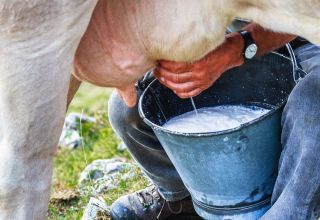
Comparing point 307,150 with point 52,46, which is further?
point 307,150

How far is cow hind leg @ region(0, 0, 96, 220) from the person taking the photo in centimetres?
203

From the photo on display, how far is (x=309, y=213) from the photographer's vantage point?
7.52 feet

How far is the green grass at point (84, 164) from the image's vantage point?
11.3ft

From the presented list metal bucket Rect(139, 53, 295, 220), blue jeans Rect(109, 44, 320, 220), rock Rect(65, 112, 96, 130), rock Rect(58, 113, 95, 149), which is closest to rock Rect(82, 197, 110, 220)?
metal bucket Rect(139, 53, 295, 220)

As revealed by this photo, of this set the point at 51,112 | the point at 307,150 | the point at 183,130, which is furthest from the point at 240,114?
the point at 51,112

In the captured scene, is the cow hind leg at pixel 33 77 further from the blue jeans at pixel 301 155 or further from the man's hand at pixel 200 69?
the blue jeans at pixel 301 155

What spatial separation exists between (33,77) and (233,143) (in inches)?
25.1

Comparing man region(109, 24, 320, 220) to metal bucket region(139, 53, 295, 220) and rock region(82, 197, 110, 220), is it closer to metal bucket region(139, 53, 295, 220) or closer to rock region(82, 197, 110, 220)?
metal bucket region(139, 53, 295, 220)

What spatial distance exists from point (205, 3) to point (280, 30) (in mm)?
216

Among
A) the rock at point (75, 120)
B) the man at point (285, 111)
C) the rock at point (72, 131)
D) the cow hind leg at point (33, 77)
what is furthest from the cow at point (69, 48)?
the rock at point (75, 120)

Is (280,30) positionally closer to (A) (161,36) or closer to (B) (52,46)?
(A) (161,36)

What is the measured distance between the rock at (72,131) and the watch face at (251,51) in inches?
78.0

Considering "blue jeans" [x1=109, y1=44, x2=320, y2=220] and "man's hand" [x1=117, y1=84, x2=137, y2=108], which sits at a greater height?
"man's hand" [x1=117, y1=84, x2=137, y2=108]

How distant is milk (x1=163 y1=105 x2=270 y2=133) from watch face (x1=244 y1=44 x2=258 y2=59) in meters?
0.19
